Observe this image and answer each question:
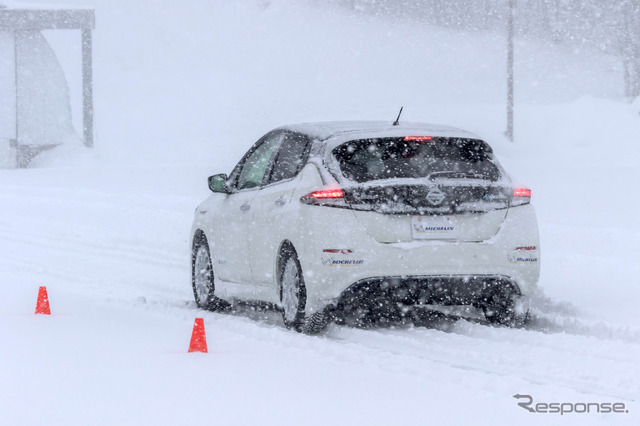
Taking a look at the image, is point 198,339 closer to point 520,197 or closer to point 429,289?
point 429,289

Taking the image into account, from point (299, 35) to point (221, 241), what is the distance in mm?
82477

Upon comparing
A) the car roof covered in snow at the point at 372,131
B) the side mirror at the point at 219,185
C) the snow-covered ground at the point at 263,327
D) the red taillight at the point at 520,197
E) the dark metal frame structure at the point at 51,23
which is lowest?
the snow-covered ground at the point at 263,327

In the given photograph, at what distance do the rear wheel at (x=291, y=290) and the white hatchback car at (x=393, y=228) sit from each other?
0.03 ft

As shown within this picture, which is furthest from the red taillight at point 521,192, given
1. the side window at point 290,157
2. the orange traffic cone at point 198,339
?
the orange traffic cone at point 198,339

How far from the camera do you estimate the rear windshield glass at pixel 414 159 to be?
7.96 metres

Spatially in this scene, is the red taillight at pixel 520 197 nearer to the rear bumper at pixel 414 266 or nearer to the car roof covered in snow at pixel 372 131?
the rear bumper at pixel 414 266

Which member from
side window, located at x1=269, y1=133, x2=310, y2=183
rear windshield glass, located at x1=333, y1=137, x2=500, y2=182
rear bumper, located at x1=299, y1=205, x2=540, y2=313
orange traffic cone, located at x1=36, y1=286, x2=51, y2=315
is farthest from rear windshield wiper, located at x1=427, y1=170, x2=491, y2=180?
orange traffic cone, located at x1=36, y1=286, x2=51, y2=315

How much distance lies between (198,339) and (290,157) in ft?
7.38

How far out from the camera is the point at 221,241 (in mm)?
9781

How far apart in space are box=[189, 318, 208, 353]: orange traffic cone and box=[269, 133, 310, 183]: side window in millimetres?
1871

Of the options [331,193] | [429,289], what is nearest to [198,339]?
[331,193]

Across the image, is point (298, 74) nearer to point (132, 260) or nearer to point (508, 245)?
point (132, 260)

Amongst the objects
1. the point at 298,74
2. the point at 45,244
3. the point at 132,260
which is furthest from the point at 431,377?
the point at 298,74

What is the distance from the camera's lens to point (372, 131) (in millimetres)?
8367
